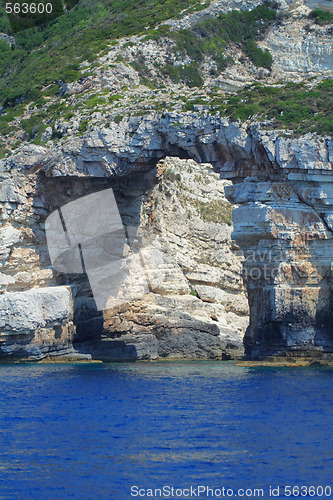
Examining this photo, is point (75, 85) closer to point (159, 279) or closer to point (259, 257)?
point (159, 279)

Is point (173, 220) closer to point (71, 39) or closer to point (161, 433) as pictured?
point (71, 39)

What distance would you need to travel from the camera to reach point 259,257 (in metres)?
43.3

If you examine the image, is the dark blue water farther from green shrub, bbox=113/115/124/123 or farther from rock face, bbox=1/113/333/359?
green shrub, bbox=113/115/124/123

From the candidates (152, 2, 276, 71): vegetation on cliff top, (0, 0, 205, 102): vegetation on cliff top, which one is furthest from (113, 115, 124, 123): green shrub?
(152, 2, 276, 71): vegetation on cliff top
